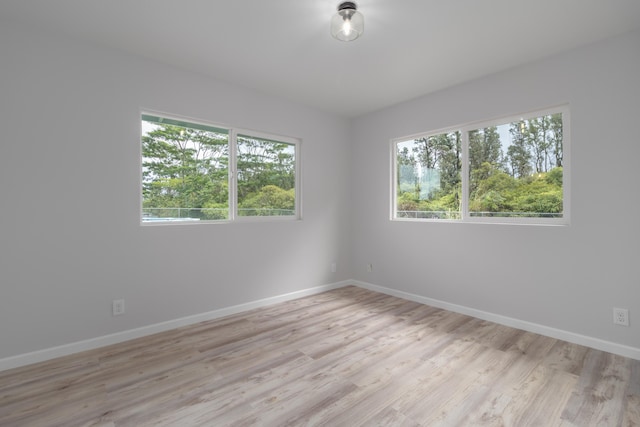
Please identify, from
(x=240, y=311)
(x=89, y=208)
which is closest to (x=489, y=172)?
(x=240, y=311)

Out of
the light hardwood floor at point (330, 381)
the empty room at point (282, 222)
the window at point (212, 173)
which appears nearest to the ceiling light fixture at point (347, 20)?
the empty room at point (282, 222)

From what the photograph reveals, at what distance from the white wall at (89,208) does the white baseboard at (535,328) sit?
84.1 inches

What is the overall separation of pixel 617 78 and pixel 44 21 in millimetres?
4449

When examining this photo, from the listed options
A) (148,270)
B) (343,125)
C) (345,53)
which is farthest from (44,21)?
(343,125)

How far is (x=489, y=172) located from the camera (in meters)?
3.25

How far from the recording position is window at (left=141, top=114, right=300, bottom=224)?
9.61 feet

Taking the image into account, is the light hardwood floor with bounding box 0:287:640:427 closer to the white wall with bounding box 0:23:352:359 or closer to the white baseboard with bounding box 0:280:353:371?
the white baseboard with bounding box 0:280:353:371

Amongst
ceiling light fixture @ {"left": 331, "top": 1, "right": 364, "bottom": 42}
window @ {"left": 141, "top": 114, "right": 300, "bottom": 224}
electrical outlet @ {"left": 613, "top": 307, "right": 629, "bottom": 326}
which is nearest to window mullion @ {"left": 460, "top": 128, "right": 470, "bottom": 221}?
electrical outlet @ {"left": 613, "top": 307, "right": 629, "bottom": 326}

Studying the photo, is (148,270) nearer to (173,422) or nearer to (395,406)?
(173,422)

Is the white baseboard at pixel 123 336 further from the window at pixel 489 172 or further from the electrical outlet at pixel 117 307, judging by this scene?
the window at pixel 489 172

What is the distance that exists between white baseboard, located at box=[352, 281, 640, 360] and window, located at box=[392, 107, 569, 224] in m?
0.98

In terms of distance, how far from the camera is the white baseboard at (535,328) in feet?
7.88

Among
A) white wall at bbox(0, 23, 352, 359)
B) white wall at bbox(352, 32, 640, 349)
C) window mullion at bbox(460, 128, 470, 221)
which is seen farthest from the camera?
window mullion at bbox(460, 128, 470, 221)

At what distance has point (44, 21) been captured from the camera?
2242 mm
